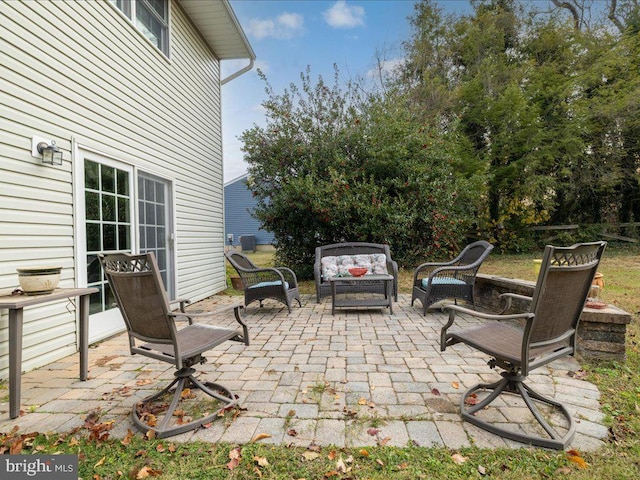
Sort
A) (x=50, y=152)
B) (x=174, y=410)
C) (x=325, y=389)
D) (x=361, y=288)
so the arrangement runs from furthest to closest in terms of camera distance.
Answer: (x=361, y=288)
(x=50, y=152)
(x=325, y=389)
(x=174, y=410)

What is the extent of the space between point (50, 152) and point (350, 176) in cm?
559

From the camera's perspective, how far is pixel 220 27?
21.0 feet

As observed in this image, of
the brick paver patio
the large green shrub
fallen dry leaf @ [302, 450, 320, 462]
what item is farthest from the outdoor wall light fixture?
the large green shrub

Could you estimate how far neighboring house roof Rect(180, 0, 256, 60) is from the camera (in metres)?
5.73

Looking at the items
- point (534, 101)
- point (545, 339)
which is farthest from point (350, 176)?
point (534, 101)

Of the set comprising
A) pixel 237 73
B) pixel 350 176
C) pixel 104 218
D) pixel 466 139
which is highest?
pixel 237 73

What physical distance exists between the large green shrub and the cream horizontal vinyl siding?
109 inches

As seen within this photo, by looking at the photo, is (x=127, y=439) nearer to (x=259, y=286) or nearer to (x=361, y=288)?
(x=259, y=286)

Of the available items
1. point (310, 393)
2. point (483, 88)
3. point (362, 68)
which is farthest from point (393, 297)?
point (483, 88)

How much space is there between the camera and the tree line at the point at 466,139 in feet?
25.4

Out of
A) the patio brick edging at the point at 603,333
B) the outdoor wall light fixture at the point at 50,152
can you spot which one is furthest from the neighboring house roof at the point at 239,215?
the patio brick edging at the point at 603,333

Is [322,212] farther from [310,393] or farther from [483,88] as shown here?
[483,88]

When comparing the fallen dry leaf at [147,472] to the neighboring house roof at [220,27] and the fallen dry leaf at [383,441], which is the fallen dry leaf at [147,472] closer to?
the fallen dry leaf at [383,441]

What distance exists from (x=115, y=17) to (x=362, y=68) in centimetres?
709
